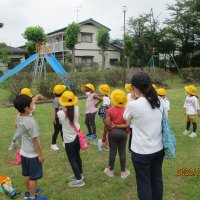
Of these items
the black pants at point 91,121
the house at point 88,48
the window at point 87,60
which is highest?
the house at point 88,48

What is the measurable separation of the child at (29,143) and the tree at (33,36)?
28193 mm

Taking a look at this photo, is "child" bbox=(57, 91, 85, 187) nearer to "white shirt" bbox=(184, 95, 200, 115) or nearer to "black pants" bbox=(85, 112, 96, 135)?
"black pants" bbox=(85, 112, 96, 135)

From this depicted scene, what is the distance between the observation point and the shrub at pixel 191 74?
21172mm

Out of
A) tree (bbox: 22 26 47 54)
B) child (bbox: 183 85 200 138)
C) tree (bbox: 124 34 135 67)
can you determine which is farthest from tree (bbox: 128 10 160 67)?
child (bbox: 183 85 200 138)

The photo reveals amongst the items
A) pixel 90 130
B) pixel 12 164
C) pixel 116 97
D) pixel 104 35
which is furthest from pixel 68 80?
pixel 104 35

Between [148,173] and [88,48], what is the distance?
3315 cm

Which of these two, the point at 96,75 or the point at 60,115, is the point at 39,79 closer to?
the point at 96,75

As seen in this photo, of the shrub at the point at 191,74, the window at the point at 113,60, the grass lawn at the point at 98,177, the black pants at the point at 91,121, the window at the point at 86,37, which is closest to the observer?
the grass lawn at the point at 98,177

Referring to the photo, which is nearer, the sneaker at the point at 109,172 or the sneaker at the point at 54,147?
the sneaker at the point at 109,172

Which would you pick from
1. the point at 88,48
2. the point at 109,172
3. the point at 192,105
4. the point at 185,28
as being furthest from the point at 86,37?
the point at 109,172

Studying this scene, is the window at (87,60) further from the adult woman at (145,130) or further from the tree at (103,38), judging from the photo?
the adult woman at (145,130)

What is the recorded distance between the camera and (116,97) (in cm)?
422

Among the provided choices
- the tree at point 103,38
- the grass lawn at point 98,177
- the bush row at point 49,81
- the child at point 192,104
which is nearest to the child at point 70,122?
the grass lawn at point 98,177

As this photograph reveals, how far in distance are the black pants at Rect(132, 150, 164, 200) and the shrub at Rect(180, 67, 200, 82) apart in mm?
19217
